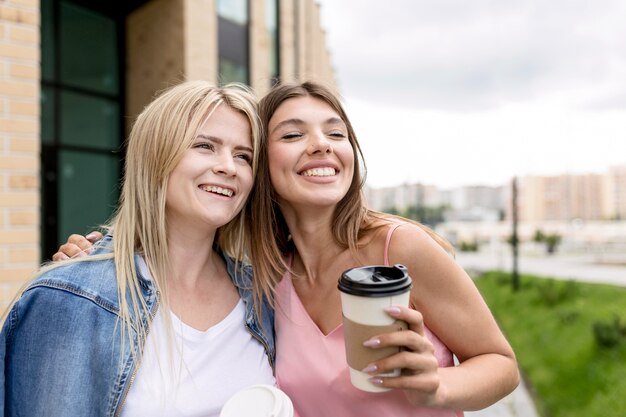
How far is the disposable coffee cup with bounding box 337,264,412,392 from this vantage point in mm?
1205

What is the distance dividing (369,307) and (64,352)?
0.98 metres

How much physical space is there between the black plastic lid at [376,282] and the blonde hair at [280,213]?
2.07 ft

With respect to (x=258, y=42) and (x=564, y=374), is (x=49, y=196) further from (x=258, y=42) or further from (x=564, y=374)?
(x=564, y=374)

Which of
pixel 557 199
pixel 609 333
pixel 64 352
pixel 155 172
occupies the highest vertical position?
pixel 557 199

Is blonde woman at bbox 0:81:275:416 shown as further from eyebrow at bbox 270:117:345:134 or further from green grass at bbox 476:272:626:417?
green grass at bbox 476:272:626:417

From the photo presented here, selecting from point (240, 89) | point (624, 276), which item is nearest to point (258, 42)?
point (240, 89)

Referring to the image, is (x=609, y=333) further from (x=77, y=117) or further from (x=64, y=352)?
(x=64, y=352)

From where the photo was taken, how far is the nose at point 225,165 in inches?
70.4

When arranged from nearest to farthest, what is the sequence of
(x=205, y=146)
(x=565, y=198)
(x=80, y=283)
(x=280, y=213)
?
1. (x=80, y=283)
2. (x=205, y=146)
3. (x=280, y=213)
4. (x=565, y=198)

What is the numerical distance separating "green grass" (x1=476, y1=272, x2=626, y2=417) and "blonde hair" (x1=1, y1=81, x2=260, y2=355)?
778cm

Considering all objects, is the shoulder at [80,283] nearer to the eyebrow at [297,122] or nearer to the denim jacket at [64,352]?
A: the denim jacket at [64,352]

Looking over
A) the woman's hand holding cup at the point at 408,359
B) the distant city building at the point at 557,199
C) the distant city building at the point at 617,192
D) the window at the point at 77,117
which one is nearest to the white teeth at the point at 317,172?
the woman's hand holding cup at the point at 408,359

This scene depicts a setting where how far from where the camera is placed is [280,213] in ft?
7.45

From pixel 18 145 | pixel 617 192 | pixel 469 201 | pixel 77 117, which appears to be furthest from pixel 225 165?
pixel 617 192
